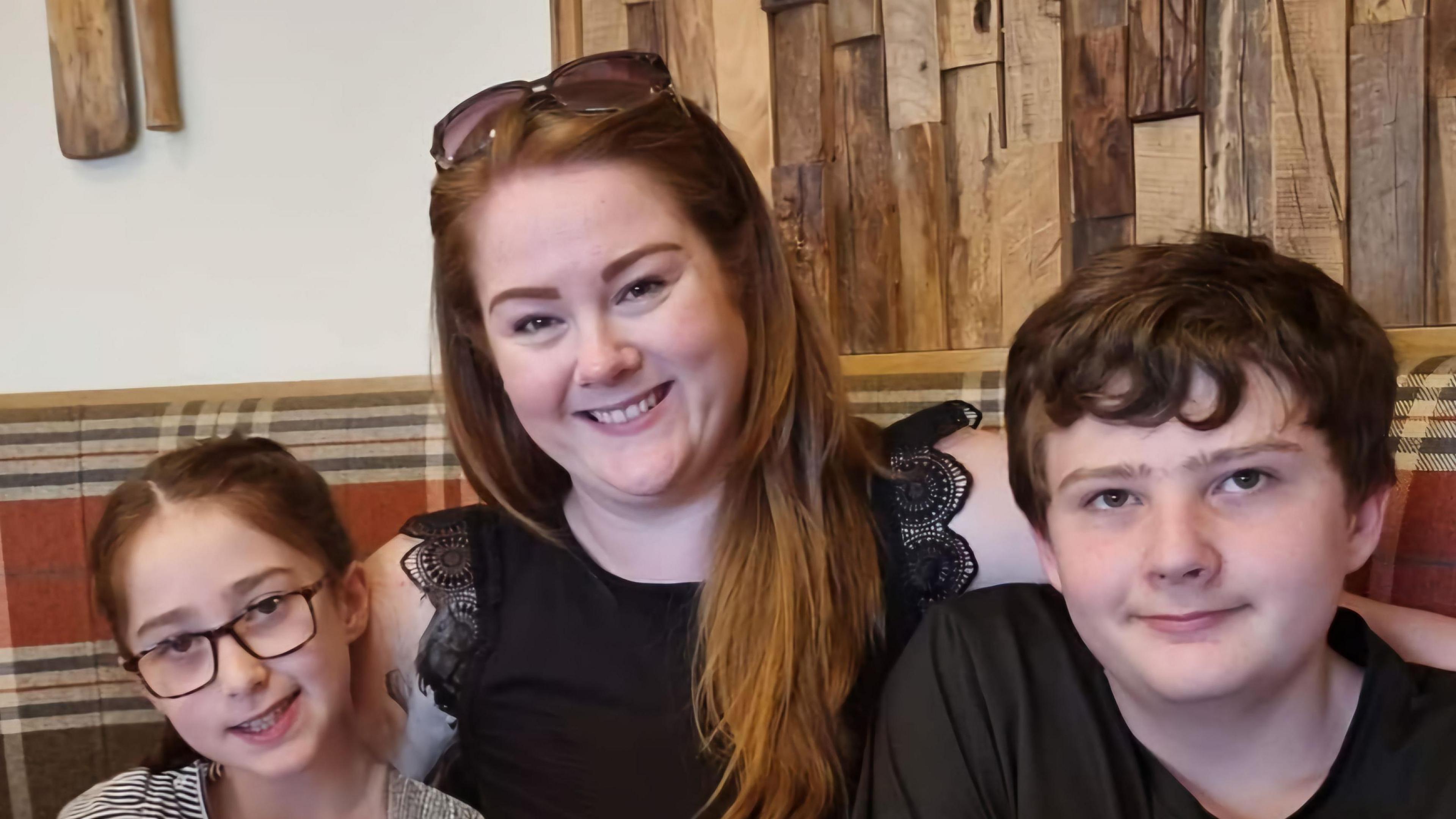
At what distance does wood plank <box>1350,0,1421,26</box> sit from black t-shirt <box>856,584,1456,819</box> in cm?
84

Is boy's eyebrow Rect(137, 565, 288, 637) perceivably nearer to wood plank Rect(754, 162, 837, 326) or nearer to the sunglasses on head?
the sunglasses on head

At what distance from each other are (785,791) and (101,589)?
27.8 inches

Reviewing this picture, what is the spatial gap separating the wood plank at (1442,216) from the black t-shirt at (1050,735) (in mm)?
640

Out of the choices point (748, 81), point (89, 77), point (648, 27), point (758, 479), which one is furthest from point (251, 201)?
point (758, 479)

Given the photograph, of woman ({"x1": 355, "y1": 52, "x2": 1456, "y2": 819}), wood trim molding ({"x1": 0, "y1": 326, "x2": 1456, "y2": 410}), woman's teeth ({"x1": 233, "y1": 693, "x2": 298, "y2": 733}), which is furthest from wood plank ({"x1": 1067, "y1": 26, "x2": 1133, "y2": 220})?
woman's teeth ({"x1": 233, "y1": 693, "x2": 298, "y2": 733})

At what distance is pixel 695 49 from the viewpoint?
1693mm

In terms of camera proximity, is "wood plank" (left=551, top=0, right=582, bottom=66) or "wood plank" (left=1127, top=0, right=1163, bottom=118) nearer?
"wood plank" (left=1127, top=0, right=1163, bottom=118)

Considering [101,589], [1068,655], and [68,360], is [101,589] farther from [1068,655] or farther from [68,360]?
[68,360]

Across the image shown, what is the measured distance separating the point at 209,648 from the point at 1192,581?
2.82 ft

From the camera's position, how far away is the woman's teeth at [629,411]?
Result: 100cm

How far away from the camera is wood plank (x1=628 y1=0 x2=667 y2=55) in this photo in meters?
1.71

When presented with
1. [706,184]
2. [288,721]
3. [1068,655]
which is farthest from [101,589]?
[1068,655]

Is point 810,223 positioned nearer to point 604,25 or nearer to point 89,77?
point 604,25

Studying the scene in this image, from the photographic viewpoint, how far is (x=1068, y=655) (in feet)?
3.05
